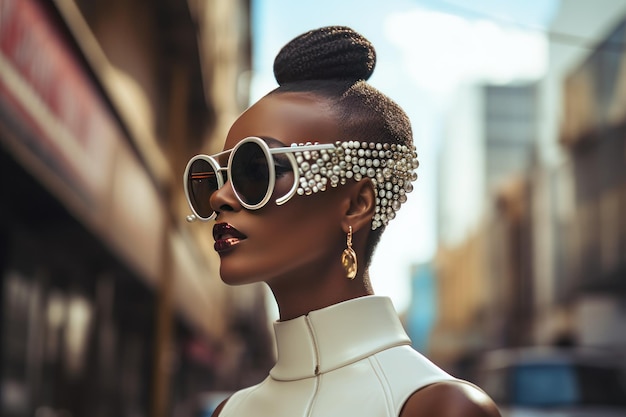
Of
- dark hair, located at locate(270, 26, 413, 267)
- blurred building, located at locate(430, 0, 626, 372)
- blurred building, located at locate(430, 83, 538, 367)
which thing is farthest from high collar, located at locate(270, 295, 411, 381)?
blurred building, located at locate(430, 83, 538, 367)

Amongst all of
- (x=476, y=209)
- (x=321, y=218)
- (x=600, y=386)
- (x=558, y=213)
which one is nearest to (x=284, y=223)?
(x=321, y=218)

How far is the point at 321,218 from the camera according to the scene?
173 cm

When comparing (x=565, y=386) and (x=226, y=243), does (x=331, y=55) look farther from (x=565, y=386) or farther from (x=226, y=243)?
(x=565, y=386)

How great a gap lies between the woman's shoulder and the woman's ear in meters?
0.31

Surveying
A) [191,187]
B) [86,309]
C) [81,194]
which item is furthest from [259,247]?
[86,309]

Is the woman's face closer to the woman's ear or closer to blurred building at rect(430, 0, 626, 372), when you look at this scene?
the woman's ear

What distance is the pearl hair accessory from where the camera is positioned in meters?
1.68

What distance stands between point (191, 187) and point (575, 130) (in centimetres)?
2898

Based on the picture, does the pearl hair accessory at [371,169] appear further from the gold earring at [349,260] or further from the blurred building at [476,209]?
the blurred building at [476,209]

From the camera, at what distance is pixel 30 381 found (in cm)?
820

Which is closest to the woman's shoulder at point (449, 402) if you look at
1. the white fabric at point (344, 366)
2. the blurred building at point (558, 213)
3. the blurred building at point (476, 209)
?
the white fabric at point (344, 366)

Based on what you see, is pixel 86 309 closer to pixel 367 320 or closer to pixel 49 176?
pixel 49 176

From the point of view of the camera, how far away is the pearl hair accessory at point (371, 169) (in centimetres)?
168

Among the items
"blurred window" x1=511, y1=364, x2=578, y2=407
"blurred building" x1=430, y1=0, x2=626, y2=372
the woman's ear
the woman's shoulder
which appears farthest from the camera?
"blurred building" x1=430, y1=0, x2=626, y2=372
